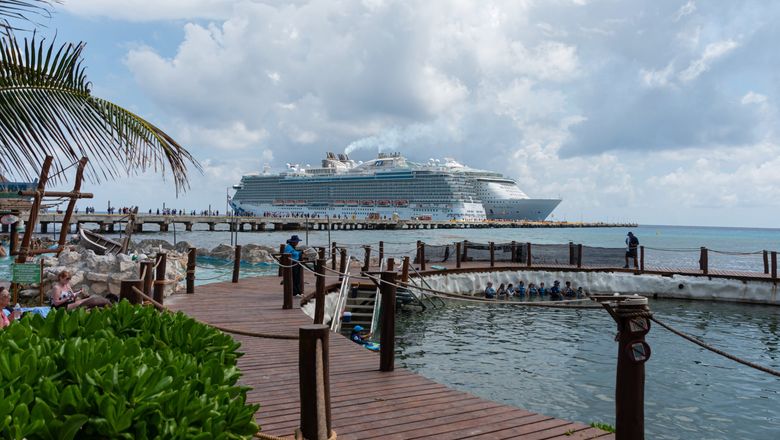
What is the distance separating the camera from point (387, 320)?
6.30 meters

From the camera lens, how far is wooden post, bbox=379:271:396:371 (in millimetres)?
6262

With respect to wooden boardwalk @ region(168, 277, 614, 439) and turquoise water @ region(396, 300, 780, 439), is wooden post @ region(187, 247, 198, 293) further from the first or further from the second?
wooden boardwalk @ region(168, 277, 614, 439)

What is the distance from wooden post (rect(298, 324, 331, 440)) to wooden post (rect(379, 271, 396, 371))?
2403 mm

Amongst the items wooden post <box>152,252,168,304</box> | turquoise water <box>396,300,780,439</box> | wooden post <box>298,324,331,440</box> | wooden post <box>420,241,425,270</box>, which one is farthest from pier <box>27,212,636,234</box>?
wooden post <box>298,324,331,440</box>

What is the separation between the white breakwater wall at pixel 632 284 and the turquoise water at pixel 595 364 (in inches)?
49.7

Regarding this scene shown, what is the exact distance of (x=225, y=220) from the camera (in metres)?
72.6

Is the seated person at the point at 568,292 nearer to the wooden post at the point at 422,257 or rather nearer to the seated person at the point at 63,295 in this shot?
the wooden post at the point at 422,257

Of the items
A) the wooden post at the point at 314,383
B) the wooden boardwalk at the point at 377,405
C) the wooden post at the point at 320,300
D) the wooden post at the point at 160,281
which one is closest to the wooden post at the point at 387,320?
the wooden boardwalk at the point at 377,405

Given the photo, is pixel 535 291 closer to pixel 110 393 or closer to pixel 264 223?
pixel 110 393

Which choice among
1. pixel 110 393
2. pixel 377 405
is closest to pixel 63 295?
pixel 377 405

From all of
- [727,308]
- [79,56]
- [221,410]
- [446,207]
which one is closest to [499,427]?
[221,410]

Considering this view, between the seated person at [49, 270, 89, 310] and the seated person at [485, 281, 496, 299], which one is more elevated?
the seated person at [49, 270, 89, 310]

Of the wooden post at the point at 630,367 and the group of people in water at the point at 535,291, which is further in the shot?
the group of people in water at the point at 535,291

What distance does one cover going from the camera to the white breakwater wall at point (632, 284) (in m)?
18.5
